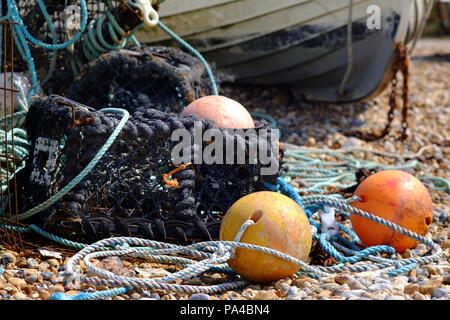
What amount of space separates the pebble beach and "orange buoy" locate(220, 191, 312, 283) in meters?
0.08

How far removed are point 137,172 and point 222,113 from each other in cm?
53

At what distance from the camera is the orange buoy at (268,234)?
8.58 feet

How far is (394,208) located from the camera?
3.09m

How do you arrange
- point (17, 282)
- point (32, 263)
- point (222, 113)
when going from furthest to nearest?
point (222, 113)
point (32, 263)
point (17, 282)

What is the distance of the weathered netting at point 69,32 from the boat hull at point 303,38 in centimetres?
118

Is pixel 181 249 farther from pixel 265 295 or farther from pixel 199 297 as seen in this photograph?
pixel 265 295

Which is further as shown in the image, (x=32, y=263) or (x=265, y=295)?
(x=32, y=263)

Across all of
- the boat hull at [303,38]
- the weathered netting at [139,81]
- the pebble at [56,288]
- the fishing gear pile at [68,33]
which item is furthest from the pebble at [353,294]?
the boat hull at [303,38]

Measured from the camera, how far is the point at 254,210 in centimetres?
267

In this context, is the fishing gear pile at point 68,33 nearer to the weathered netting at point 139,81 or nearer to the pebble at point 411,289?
the weathered netting at point 139,81

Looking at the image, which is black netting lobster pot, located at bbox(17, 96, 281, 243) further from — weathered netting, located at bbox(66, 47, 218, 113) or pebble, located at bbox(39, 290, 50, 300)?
weathered netting, located at bbox(66, 47, 218, 113)

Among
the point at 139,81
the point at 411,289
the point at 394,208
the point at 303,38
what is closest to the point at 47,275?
the point at 411,289

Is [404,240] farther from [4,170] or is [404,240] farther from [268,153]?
[4,170]

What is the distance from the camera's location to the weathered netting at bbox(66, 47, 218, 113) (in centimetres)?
401
